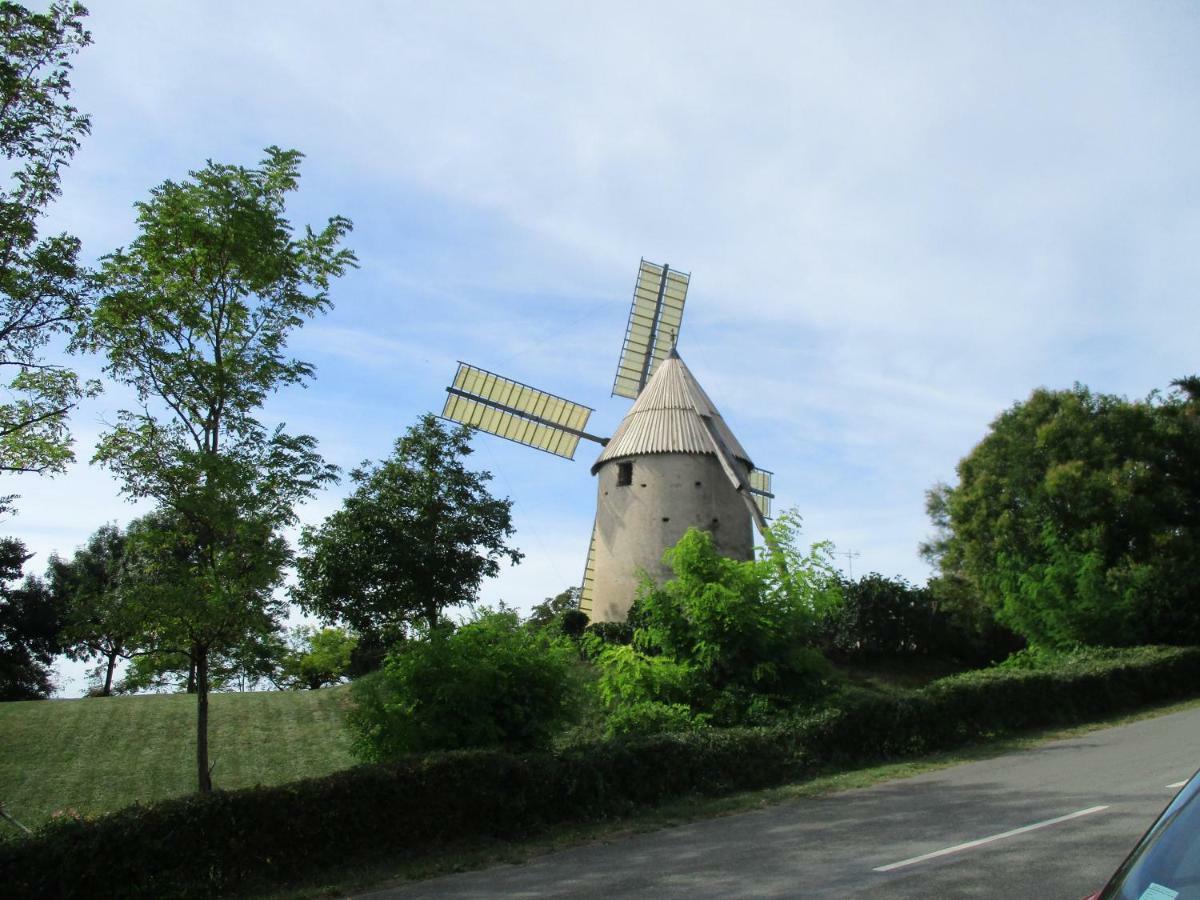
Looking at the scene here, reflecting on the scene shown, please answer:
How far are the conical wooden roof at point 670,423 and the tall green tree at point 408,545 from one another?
489cm

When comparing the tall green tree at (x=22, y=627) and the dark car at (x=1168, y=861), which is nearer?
the dark car at (x=1168, y=861)

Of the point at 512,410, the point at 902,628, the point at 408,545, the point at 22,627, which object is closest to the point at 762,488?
the point at 902,628

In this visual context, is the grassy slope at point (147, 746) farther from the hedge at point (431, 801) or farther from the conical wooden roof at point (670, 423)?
the conical wooden roof at point (670, 423)

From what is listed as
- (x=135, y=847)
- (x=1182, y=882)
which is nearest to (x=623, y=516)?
(x=135, y=847)

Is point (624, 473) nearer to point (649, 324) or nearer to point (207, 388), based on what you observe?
point (649, 324)

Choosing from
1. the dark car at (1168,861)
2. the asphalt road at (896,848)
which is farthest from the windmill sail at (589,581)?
the dark car at (1168,861)

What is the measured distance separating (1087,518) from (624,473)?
1434 cm

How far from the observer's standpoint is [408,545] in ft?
84.7

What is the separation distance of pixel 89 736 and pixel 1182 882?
908 inches

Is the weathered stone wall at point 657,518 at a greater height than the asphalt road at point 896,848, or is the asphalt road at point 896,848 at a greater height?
the weathered stone wall at point 657,518

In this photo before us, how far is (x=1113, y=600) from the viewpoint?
25672 millimetres

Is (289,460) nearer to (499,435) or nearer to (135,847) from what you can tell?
(135,847)

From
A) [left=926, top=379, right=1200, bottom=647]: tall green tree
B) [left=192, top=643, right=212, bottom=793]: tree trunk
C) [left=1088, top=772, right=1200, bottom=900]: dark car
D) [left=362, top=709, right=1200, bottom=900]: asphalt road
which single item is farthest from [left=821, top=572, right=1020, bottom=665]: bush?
[left=1088, top=772, right=1200, bottom=900]: dark car

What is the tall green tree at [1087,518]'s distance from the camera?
2598cm
